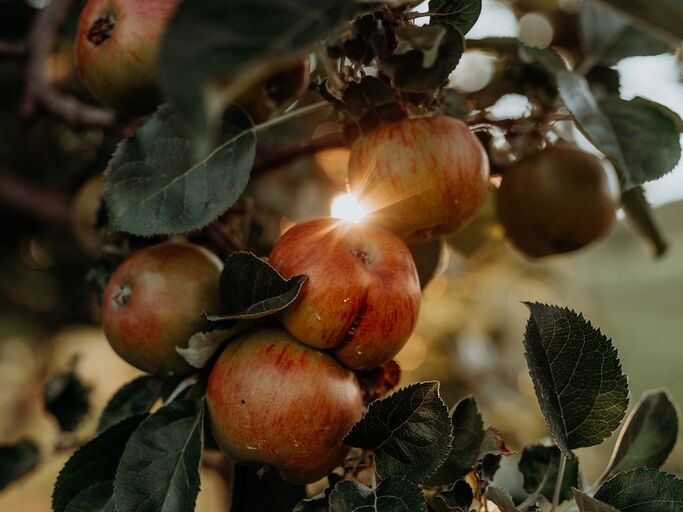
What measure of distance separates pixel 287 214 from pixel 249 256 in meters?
0.74

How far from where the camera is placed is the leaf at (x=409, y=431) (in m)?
0.53

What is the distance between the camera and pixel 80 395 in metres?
1.01

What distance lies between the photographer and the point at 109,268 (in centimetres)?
78

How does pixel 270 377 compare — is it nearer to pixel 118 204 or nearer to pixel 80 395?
pixel 118 204

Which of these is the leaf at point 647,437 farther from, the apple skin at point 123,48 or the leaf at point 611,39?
the apple skin at point 123,48

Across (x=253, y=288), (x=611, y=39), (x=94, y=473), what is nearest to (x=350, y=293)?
(x=253, y=288)

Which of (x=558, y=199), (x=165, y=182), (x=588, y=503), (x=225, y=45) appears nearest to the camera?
(x=225, y=45)

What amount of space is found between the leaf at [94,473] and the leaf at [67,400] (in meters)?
0.40

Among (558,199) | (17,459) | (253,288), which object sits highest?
(253,288)

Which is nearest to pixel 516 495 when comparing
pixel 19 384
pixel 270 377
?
pixel 270 377

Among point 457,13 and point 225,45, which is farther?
point 457,13

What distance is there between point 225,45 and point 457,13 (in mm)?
349

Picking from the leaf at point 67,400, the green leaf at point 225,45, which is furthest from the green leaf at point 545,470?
the leaf at point 67,400

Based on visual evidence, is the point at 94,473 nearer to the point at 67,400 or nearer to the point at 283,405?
the point at 283,405
